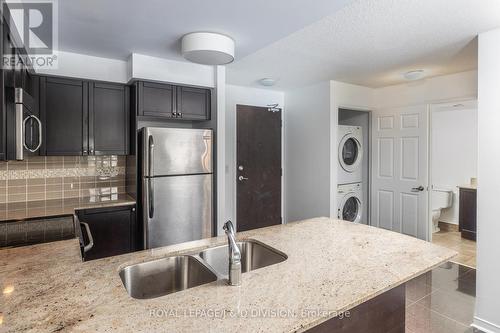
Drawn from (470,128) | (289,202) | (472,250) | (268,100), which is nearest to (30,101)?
(268,100)

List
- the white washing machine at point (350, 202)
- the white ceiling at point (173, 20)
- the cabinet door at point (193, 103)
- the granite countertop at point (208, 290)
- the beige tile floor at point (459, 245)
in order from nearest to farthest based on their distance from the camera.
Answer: the granite countertop at point (208, 290)
the white ceiling at point (173, 20)
the cabinet door at point (193, 103)
the beige tile floor at point (459, 245)
the white washing machine at point (350, 202)

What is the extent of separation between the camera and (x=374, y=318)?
1.37 meters

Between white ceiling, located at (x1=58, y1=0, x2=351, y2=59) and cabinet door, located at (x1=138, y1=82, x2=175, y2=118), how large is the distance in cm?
40

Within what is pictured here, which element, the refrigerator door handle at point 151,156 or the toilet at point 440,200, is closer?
the refrigerator door handle at point 151,156

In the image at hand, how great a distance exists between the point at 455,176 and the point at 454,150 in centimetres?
44

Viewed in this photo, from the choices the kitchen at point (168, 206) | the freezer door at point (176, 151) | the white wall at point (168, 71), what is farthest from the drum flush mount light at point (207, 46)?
the freezer door at point (176, 151)

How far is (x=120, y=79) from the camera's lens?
304 cm

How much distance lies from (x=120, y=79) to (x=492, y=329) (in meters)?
3.99

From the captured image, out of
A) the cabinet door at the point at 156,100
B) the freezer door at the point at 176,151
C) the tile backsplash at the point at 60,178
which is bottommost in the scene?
the tile backsplash at the point at 60,178

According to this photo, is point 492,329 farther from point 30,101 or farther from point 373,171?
point 30,101

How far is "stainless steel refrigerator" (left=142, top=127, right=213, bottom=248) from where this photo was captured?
280 cm

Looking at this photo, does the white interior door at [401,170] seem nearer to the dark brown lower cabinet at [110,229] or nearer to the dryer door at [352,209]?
the dryer door at [352,209]

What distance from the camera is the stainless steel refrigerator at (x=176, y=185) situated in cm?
280

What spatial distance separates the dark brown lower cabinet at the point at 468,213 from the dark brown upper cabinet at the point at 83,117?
16.0 feet
